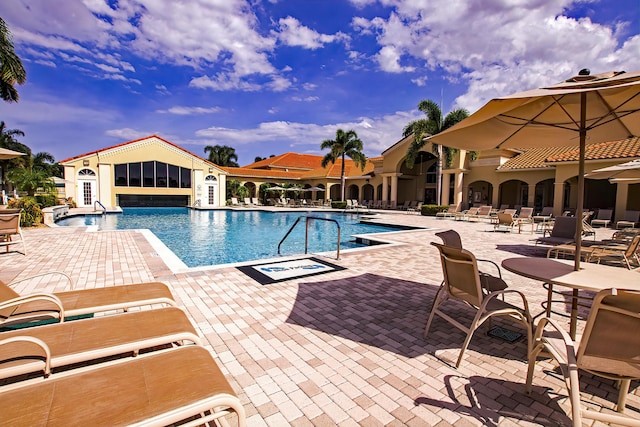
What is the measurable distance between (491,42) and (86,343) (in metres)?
14.0

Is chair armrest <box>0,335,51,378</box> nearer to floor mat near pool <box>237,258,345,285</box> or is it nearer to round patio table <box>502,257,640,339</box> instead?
floor mat near pool <box>237,258,345,285</box>

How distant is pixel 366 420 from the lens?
2.12 meters

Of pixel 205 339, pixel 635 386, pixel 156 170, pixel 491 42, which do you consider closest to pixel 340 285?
pixel 205 339

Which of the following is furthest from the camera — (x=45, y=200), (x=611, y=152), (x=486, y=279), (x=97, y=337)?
(x=45, y=200)

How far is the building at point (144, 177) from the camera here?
26.5 metres

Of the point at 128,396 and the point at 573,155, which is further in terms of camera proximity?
the point at 573,155

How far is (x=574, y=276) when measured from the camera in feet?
9.21

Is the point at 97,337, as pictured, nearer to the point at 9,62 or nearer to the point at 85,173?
the point at 9,62

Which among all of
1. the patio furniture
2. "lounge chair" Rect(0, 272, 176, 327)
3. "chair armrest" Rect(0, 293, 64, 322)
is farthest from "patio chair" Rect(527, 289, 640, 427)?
the patio furniture

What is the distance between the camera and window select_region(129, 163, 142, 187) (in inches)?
1131

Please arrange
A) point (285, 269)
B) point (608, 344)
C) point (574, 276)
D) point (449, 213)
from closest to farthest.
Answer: point (608, 344) < point (574, 276) < point (285, 269) < point (449, 213)

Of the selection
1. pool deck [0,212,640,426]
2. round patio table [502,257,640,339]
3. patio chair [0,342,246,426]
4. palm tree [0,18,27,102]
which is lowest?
pool deck [0,212,640,426]

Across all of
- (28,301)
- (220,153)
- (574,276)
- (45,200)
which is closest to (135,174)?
(45,200)

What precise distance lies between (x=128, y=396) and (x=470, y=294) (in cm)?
295
